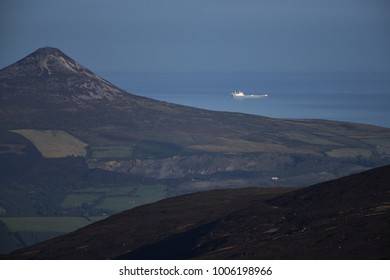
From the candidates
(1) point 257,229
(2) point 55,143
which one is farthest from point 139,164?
(1) point 257,229

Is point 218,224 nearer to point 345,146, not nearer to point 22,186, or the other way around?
point 22,186

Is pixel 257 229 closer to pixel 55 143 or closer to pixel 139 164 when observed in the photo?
pixel 139 164

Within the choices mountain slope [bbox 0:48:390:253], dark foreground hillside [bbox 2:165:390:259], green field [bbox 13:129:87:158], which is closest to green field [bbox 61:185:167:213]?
mountain slope [bbox 0:48:390:253]

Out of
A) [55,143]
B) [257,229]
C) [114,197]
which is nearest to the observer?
[257,229]

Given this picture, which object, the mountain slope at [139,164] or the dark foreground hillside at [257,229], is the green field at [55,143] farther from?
the dark foreground hillside at [257,229]

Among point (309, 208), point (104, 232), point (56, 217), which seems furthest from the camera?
point (56, 217)

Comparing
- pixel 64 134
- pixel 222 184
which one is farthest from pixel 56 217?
pixel 64 134

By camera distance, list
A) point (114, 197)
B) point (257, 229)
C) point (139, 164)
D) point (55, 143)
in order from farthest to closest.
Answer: point (55, 143) → point (139, 164) → point (114, 197) → point (257, 229)

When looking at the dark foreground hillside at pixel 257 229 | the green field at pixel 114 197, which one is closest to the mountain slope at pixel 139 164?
the green field at pixel 114 197

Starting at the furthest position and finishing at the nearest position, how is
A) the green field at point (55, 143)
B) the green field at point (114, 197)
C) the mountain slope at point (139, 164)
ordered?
the green field at point (55, 143) < the mountain slope at point (139, 164) < the green field at point (114, 197)
